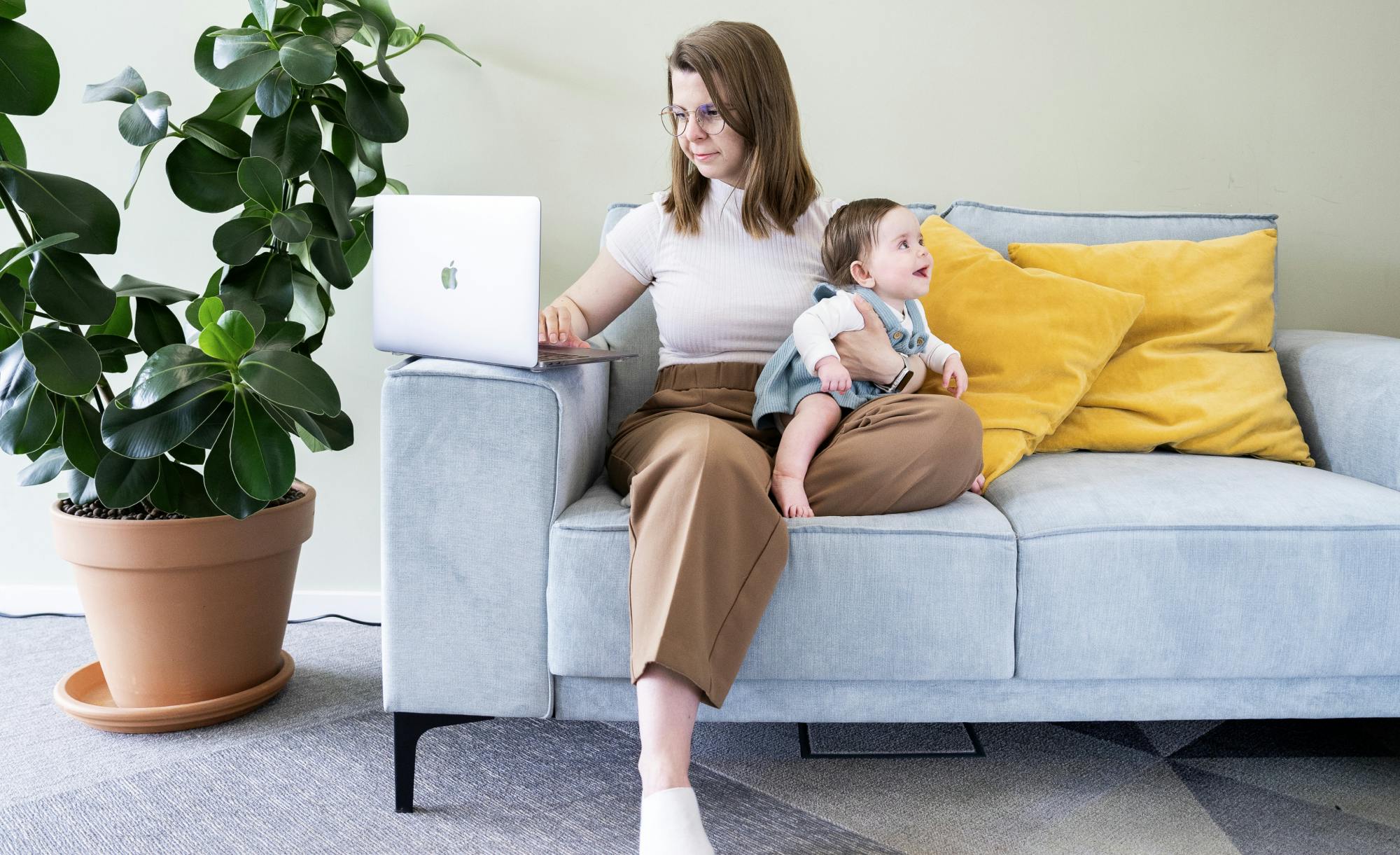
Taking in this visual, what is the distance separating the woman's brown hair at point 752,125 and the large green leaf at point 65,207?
86 centimetres

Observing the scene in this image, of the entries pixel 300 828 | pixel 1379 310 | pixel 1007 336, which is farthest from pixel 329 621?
pixel 1379 310

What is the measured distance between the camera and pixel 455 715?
1.39 meters

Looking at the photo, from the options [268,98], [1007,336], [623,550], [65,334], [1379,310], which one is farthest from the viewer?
[1379,310]

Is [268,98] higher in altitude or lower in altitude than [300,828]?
higher

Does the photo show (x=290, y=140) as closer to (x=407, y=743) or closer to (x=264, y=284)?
(x=264, y=284)

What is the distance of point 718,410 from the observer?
160cm

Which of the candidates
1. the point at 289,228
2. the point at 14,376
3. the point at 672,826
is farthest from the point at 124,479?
the point at 672,826

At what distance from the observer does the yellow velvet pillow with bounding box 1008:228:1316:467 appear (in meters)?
1.74

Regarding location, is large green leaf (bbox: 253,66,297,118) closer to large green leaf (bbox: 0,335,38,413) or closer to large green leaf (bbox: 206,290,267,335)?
large green leaf (bbox: 206,290,267,335)

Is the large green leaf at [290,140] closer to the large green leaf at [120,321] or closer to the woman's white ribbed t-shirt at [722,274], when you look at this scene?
the large green leaf at [120,321]

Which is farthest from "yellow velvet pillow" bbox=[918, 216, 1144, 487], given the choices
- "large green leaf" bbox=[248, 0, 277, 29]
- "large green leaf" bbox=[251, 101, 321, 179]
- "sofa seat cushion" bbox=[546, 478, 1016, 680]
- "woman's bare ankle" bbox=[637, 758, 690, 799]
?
"large green leaf" bbox=[248, 0, 277, 29]

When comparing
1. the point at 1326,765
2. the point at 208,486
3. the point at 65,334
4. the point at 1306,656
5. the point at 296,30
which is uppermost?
the point at 296,30

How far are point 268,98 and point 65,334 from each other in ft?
1.56

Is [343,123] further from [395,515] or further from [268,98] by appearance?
[395,515]
